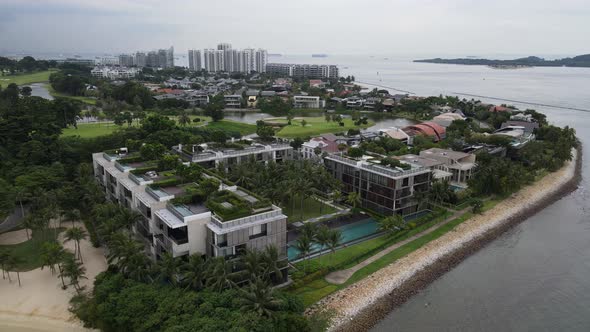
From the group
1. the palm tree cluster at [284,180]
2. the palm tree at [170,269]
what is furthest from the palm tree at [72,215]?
the palm tree at [170,269]

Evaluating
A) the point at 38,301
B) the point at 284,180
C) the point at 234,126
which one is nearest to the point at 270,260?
the point at 284,180

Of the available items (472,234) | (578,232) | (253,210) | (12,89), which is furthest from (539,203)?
(12,89)

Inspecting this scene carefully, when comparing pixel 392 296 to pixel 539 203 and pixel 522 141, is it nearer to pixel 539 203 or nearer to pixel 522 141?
pixel 539 203

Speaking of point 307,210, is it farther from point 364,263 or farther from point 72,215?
point 72,215

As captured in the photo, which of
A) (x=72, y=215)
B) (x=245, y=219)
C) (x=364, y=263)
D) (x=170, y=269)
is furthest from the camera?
(x=72, y=215)

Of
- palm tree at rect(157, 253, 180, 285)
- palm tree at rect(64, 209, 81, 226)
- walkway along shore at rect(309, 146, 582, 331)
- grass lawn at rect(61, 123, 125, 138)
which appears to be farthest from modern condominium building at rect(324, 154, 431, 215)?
grass lawn at rect(61, 123, 125, 138)

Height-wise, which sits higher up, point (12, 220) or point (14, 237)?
point (12, 220)
